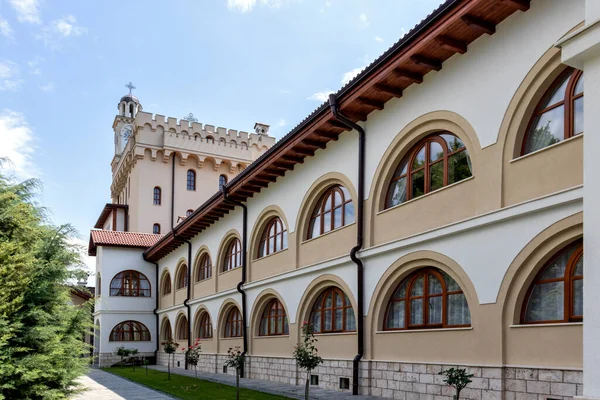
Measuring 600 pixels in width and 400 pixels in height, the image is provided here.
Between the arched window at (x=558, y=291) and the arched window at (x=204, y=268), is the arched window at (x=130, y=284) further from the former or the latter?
the arched window at (x=558, y=291)

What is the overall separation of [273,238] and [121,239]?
16.7m

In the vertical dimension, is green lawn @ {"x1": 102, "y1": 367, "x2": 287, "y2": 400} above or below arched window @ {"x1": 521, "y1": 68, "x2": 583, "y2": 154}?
below

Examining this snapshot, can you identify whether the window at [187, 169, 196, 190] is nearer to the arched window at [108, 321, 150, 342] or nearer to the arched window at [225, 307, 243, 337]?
the arched window at [108, 321, 150, 342]

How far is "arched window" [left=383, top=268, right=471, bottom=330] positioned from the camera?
1027 centimetres

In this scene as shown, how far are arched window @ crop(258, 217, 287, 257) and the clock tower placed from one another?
31629 millimetres

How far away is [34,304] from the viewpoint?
10.6 metres

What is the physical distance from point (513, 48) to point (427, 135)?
2620 mm

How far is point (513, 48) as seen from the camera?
9.16 m

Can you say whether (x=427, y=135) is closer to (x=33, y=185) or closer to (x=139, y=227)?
(x=33, y=185)

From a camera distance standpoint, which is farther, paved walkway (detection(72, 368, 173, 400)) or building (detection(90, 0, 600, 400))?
paved walkway (detection(72, 368, 173, 400))

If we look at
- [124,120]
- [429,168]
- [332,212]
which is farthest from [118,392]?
[124,120]

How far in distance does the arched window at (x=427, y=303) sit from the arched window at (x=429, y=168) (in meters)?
1.66

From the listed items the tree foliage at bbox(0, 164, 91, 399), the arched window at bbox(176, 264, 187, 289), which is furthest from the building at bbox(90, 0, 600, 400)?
the arched window at bbox(176, 264, 187, 289)

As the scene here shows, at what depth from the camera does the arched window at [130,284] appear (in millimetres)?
31750
